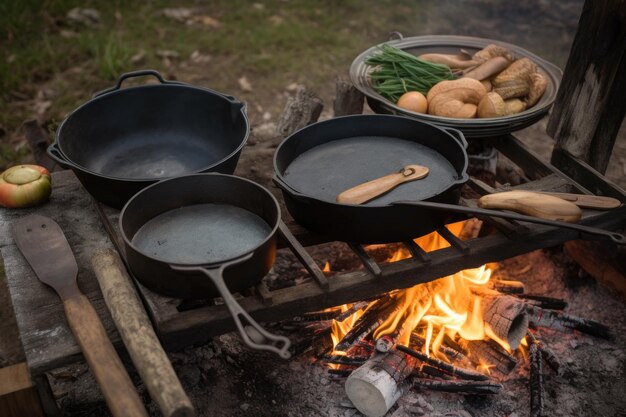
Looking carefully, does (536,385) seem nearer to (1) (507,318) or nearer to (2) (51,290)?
(1) (507,318)

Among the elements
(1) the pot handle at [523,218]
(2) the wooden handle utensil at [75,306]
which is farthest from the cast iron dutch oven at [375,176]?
(2) the wooden handle utensil at [75,306]

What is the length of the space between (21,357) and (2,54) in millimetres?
3936

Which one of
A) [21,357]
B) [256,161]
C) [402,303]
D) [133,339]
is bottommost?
[21,357]

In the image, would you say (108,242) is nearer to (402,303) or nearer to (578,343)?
(402,303)

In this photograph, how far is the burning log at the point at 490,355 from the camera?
259cm

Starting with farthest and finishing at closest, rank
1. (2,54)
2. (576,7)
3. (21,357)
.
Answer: (576,7) < (2,54) < (21,357)

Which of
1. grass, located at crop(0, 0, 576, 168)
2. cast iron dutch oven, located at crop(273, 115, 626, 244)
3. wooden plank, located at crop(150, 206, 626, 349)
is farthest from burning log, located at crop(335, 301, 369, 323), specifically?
grass, located at crop(0, 0, 576, 168)

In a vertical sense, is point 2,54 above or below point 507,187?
below

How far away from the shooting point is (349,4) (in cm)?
702

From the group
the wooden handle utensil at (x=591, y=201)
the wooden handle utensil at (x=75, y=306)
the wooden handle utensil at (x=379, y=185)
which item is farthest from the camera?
the wooden handle utensil at (x=591, y=201)

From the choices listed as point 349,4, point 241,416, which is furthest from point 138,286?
point 349,4

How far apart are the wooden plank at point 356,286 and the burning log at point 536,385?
1.65ft

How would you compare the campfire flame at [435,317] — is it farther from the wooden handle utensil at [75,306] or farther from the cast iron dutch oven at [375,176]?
the wooden handle utensil at [75,306]

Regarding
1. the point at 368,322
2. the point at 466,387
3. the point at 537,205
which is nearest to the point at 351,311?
the point at 368,322
